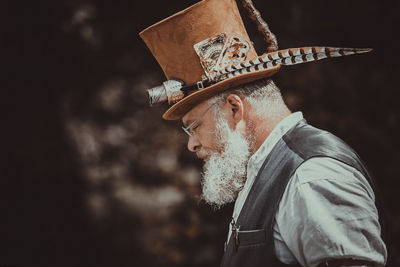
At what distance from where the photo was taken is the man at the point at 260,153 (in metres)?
1.01

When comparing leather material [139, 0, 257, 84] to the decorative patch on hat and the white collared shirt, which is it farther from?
the white collared shirt

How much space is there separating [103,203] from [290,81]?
189cm

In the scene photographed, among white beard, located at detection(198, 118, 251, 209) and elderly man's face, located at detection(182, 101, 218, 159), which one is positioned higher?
elderly man's face, located at detection(182, 101, 218, 159)

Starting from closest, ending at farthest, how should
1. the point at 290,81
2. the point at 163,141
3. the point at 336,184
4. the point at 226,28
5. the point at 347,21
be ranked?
the point at 336,184, the point at 226,28, the point at 347,21, the point at 290,81, the point at 163,141

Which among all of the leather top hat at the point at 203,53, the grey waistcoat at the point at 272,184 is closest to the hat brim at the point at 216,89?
the leather top hat at the point at 203,53

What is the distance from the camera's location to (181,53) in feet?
4.90

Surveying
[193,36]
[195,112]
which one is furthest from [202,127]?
[193,36]

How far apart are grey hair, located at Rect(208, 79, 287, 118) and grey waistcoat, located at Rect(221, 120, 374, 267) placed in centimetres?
17

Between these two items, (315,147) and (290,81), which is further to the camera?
(290,81)

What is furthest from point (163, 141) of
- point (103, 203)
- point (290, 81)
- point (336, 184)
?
point (336, 184)

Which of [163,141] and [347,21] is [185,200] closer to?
[163,141]

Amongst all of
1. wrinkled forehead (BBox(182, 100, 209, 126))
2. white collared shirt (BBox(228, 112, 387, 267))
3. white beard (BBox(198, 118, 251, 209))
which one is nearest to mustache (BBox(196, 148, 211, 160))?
white beard (BBox(198, 118, 251, 209))

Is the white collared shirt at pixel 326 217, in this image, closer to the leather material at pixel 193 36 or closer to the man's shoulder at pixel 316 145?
the man's shoulder at pixel 316 145

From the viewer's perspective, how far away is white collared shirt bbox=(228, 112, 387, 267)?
38.9 inches
